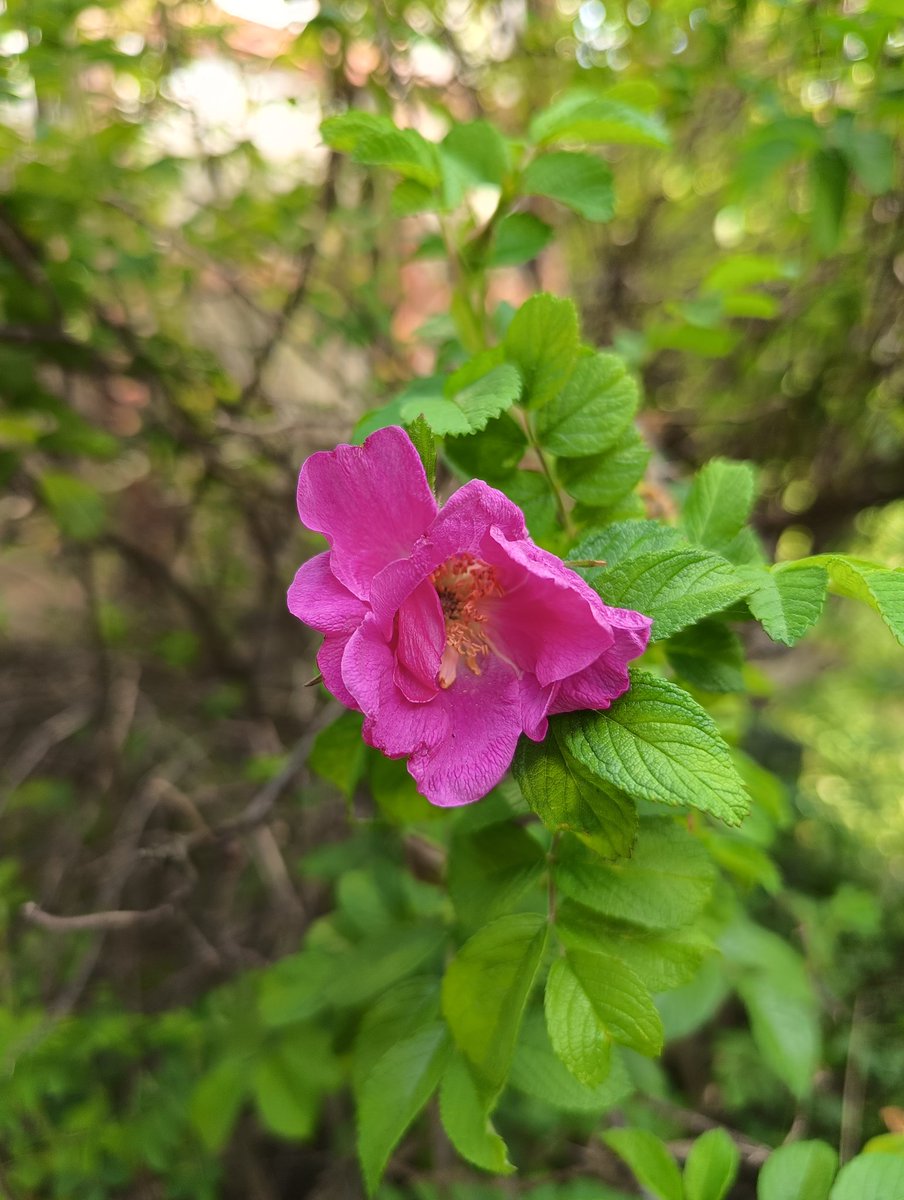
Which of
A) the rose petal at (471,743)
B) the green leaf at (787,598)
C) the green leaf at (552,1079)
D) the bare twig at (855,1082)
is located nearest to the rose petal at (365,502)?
the rose petal at (471,743)

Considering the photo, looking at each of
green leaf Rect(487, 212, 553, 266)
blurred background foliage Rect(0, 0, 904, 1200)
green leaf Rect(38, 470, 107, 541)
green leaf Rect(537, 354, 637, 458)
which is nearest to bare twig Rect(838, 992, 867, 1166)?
blurred background foliage Rect(0, 0, 904, 1200)

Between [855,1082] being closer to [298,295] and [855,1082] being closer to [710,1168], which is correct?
[710,1168]

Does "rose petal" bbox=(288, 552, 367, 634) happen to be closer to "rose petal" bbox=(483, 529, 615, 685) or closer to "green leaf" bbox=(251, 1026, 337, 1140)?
"rose petal" bbox=(483, 529, 615, 685)

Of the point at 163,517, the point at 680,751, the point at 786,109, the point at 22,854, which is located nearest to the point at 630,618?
the point at 680,751

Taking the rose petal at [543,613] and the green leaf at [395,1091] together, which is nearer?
the rose petal at [543,613]

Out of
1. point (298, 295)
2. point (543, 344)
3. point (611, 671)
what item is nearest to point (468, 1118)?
point (611, 671)

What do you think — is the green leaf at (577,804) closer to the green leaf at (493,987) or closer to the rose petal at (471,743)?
the rose petal at (471,743)
